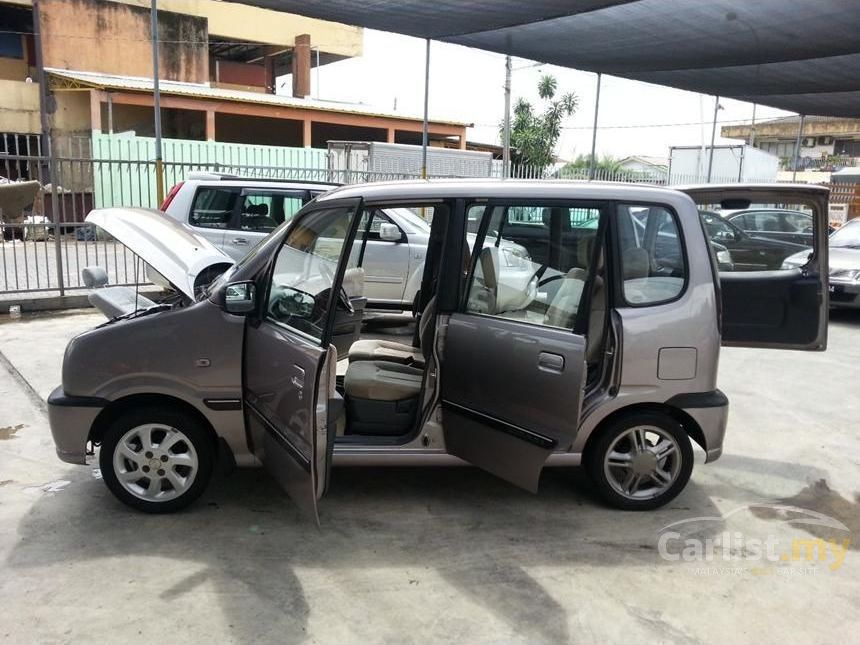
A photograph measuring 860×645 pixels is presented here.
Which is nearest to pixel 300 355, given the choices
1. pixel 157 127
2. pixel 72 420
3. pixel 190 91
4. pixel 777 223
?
pixel 72 420

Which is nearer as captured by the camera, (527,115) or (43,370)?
(43,370)

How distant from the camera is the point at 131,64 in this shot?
25281 millimetres

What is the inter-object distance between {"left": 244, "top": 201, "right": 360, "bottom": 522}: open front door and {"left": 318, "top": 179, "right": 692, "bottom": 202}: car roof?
0.81 ft

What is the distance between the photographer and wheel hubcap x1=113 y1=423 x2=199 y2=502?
3672 mm

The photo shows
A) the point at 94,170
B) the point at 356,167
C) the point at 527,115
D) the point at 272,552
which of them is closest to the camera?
the point at 272,552

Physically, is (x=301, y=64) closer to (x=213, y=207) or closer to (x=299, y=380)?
(x=213, y=207)

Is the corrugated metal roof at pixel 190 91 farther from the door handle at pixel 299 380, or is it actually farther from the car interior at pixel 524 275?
the door handle at pixel 299 380

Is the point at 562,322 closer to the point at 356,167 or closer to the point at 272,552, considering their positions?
the point at 272,552

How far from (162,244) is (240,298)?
2.50 feet

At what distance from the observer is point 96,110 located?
2047 centimetres

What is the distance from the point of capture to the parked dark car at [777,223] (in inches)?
187

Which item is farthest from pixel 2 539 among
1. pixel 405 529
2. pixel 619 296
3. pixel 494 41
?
pixel 494 41

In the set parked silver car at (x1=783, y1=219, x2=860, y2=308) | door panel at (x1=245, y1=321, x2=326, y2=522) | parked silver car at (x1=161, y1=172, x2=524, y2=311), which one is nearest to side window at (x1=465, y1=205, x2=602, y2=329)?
door panel at (x1=245, y1=321, x2=326, y2=522)

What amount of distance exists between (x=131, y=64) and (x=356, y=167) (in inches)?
465
